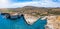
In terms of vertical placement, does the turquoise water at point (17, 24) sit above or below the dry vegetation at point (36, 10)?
below

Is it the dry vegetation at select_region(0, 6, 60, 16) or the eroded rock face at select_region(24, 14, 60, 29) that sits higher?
the dry vegetation at select_region(0, 6, 60, 16)

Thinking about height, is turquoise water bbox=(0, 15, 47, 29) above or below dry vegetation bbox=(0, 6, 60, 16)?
below

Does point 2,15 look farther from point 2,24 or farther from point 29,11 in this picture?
point 29,11

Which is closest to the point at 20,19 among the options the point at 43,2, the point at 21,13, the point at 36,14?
the point at 21,13

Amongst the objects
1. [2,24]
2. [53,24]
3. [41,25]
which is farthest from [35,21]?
[2,24]

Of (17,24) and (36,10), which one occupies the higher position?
(36,10)

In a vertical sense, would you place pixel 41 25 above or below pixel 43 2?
below

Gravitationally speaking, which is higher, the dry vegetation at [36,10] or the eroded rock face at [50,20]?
the dry vegetation at [36,10]

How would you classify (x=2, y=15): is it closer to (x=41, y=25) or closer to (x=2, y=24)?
(x=2, y=24)

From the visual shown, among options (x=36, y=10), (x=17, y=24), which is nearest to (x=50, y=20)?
(x=36, y=10)

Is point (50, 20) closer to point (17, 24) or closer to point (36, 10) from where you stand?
point (36, 10)
